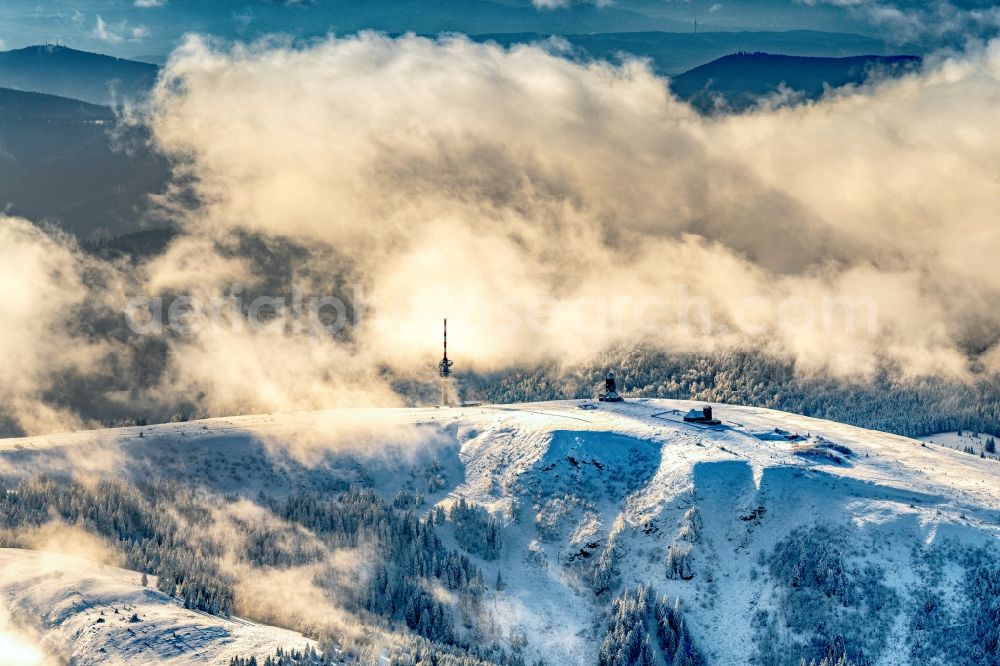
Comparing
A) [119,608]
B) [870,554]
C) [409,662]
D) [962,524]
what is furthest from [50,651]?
[962,524]

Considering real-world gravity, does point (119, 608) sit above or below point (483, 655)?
above

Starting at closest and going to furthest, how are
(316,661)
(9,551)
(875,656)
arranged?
(316,661) → (875,656) → (9,551)

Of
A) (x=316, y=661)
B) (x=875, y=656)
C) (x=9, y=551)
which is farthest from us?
(x=9, y=551)

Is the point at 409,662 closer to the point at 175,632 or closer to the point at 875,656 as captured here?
the point at 175,632

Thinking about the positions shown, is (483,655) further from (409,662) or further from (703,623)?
(703,623)

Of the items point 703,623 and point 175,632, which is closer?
point 175,632

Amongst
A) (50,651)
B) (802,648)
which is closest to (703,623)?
(802,648)
